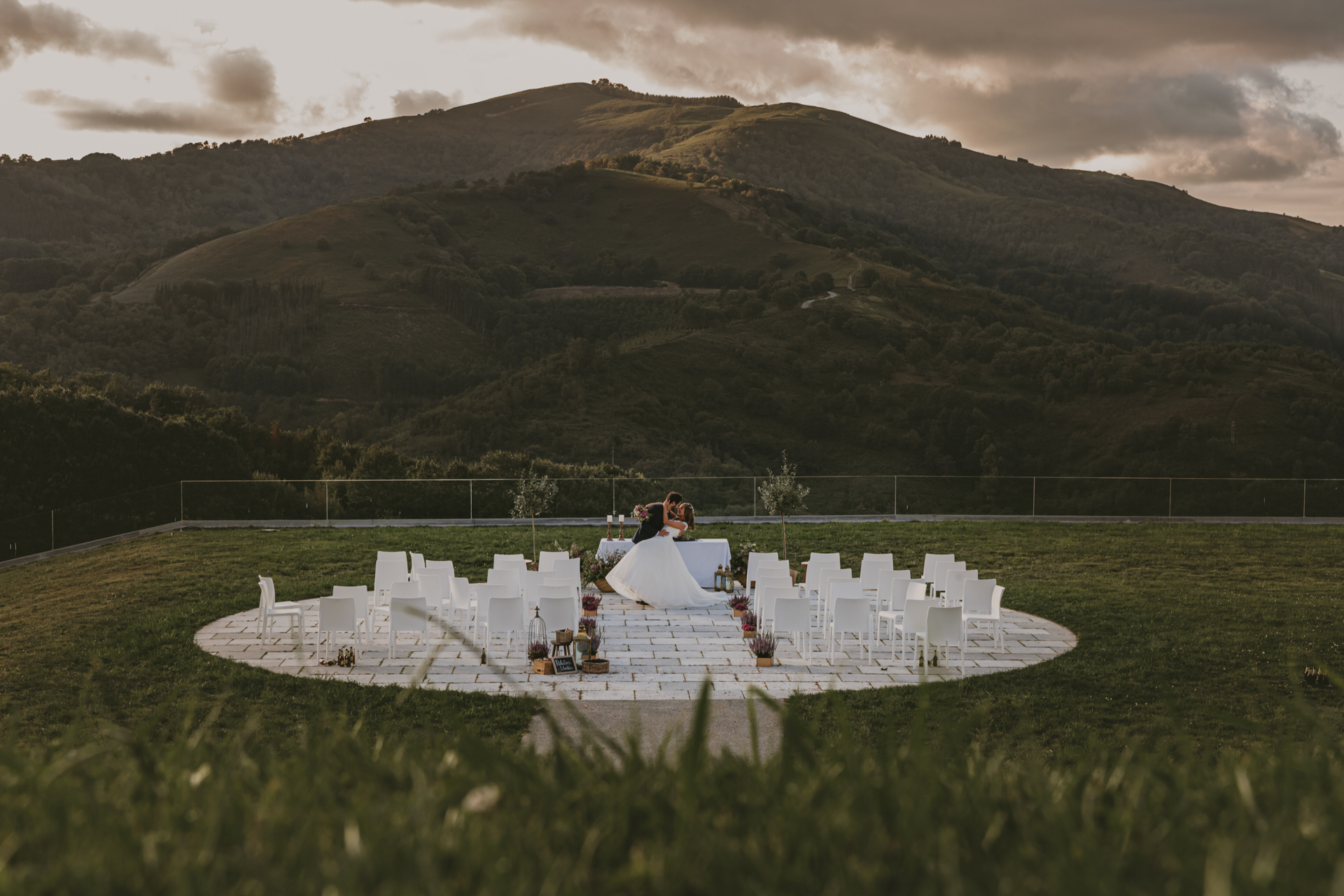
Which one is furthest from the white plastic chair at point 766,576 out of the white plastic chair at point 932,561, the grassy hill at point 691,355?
the grassy hill at point 691,355

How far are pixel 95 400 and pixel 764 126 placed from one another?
3683 inches

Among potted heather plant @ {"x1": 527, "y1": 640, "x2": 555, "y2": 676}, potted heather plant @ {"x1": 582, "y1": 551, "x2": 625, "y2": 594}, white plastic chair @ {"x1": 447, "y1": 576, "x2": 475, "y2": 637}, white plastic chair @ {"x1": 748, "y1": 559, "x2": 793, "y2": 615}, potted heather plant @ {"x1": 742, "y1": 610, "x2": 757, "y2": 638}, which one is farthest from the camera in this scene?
potted heather plant @ {"x1": 582, "y1": 551, "x2": 625, "y2": 594}

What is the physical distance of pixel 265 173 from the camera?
92.3 meters

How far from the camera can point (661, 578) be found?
41.1 ft

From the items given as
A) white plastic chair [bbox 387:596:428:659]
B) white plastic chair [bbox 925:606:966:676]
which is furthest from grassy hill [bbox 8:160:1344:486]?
white plastic chair [bbox 925:606:966:676]

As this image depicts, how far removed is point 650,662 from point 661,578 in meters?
3.02

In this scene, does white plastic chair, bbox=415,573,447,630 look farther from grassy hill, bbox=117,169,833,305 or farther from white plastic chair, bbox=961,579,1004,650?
grassy hill, bbox=117,169,833,305

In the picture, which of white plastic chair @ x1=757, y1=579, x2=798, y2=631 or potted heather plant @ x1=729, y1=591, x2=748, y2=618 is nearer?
white plastic chair @ x1=757, y1=579, x2=798, y2=631

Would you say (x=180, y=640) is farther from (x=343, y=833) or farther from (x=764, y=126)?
(x=764, y=126)

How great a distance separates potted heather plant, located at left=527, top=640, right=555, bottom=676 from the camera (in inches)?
352

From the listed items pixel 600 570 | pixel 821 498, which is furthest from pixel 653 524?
pixel 821 498

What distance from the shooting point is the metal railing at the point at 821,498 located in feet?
67.1

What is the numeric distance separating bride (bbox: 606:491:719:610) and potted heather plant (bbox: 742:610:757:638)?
5.95 ft

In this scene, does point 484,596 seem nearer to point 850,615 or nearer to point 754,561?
point 850,615
